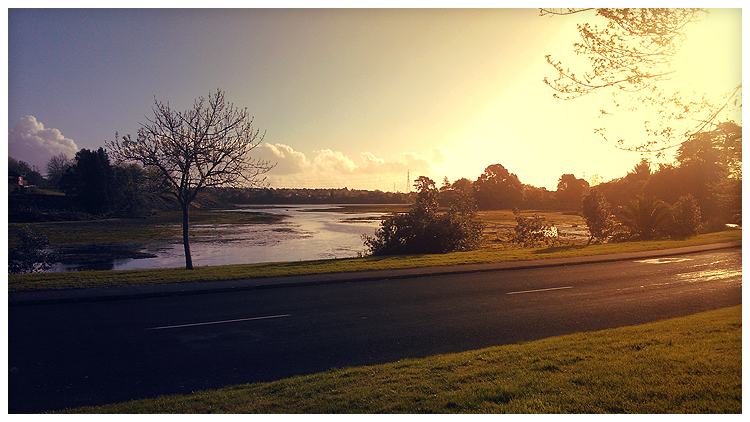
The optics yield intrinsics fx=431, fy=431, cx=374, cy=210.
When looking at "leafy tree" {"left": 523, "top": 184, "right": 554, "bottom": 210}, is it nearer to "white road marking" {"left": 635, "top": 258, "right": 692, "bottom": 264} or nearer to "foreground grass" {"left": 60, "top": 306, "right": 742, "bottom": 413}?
"white road marking" {"left": 635, "top": 258, "right": 692, "bottom": 264}

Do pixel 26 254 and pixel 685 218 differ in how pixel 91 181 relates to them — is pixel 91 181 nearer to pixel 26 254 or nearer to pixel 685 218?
pixel 26 254

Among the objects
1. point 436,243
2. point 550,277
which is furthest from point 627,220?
point 550,277

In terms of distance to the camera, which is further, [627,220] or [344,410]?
[627,220]

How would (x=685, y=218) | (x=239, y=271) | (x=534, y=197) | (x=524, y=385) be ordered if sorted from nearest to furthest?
(x=524, y=385) < (x=239, y=271) < (x=685, y=218) < (x=534, y=197)

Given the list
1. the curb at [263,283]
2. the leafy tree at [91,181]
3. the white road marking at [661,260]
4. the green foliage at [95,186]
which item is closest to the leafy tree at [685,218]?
the curb at [263,283]

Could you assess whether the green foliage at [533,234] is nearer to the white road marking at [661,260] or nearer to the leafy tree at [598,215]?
the leafy tree at [598,215]

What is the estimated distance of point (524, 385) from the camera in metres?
5.38

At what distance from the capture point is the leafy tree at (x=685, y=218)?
30156 millimetres

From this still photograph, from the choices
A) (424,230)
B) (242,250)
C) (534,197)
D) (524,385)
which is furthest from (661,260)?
(534,197)

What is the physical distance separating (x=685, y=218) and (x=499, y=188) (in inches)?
926

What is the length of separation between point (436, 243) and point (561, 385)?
790 inches

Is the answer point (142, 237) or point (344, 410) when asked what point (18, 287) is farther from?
point (142, 237)

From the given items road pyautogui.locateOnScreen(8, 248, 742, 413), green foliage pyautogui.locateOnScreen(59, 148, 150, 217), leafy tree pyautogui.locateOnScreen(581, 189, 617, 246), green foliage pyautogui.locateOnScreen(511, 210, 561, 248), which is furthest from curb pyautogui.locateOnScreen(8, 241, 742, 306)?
green foliage pyautogui.locateOnScreen(59, 148, 150, 217)

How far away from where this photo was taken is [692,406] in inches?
187
